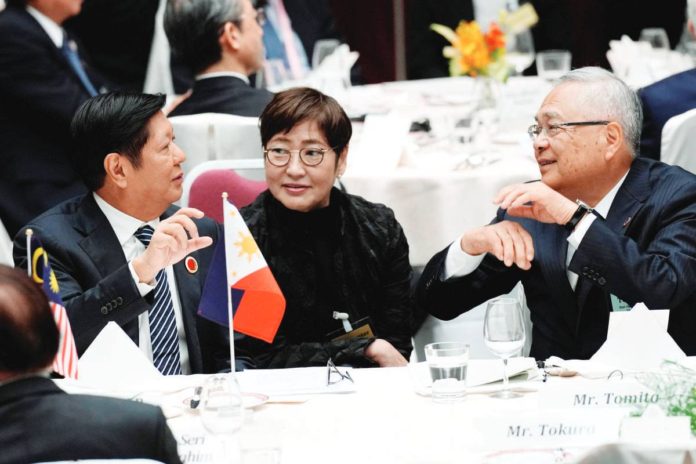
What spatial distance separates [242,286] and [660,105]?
197cm

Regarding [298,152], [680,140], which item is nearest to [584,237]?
[298,152]

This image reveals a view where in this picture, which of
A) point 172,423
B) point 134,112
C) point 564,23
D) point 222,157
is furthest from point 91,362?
point 564,23

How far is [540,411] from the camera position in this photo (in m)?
2.18

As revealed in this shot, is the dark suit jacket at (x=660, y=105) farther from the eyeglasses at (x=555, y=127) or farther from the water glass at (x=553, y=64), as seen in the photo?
the water glass at (x=553, y=64)

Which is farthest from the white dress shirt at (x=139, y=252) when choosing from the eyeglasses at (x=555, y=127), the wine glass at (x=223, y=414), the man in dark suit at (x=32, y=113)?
the man in dark suit at (x=32, y=113)

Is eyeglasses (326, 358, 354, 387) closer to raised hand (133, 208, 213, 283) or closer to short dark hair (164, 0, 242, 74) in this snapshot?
raised hand (133, 208, 213, 283)

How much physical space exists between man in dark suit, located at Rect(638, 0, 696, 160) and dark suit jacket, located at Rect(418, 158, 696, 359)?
910 mm

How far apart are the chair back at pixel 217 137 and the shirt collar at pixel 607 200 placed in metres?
1.59

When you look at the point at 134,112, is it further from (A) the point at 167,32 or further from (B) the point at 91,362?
(A) the point at 167,32

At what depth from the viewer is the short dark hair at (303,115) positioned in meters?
3.38

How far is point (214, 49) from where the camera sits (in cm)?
490

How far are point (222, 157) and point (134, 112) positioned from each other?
128 centimetres

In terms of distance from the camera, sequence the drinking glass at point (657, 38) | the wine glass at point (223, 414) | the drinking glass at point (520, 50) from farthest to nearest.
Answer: the drinking glass at point (657, 38)
the drinking glass at point (520, 50)
the wine glass at point (223, 414)

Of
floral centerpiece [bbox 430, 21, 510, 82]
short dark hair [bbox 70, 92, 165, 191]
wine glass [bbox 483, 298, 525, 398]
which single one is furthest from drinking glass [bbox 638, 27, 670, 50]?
wine glass [bbox 483, 298, 525, 398]
